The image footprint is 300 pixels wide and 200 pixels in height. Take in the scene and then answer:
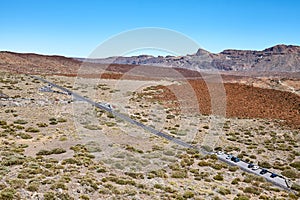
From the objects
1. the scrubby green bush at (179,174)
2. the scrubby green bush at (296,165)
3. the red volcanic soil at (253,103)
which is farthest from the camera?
the red volcanic soil at (253,103)

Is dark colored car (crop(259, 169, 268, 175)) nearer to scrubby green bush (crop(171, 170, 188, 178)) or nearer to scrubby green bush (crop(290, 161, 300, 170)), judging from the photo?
scrubby green bush (crop(290, 161, 300, 170))

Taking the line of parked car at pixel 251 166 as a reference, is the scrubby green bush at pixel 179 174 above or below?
below

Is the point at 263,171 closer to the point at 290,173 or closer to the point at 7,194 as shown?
the point at 290,173

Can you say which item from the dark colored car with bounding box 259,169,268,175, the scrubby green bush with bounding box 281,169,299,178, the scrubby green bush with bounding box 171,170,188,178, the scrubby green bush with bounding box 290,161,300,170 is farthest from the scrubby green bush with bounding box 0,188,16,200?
the scrubby green bush with bounding box 290,161,300,170

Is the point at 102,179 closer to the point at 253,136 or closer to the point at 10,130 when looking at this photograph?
the point at 10,130

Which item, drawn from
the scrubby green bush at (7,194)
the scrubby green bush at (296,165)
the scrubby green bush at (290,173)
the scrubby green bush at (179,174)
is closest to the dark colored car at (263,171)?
the scrubby green bush at (290,173)

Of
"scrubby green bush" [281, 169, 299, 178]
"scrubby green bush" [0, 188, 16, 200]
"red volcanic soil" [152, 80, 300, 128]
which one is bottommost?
"scrubby green bush" [281, 169, 299, 178]

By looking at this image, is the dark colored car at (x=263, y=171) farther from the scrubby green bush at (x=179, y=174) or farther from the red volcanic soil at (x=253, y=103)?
the red volcanic soil at (x=253, y=103)

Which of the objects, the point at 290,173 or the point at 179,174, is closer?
the point at 179,174

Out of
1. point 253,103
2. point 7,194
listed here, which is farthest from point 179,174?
point 253,103
